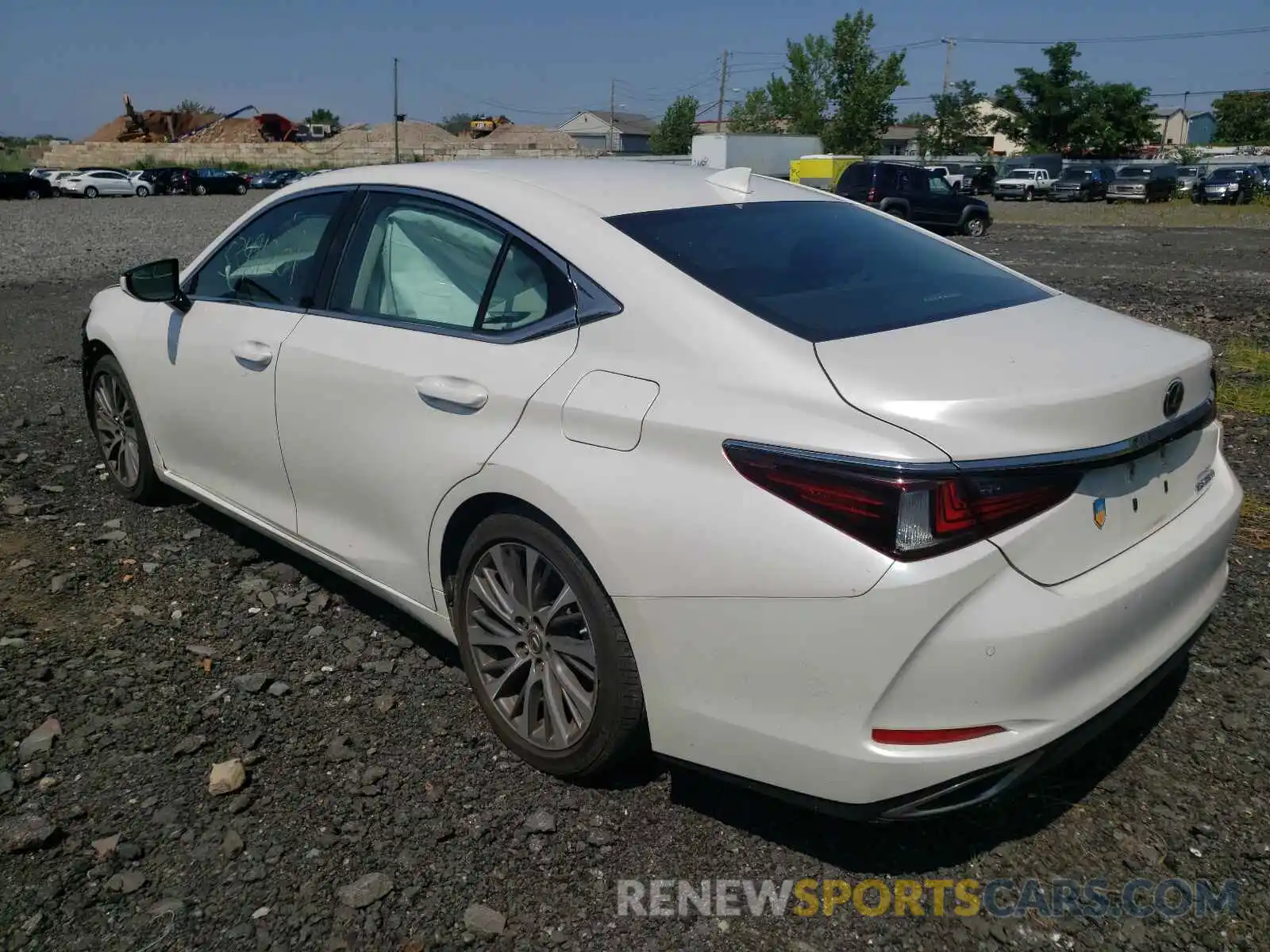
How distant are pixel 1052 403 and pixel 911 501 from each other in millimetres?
414

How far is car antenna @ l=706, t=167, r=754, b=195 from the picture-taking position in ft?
10.8

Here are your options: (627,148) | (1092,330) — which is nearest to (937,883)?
(1092,330)

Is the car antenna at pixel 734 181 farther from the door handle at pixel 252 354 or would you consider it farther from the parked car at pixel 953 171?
the parked car at pixel 953 171

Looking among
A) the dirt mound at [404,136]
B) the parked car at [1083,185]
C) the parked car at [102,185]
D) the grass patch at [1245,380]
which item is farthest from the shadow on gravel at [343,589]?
the dirt mound at [404,136]

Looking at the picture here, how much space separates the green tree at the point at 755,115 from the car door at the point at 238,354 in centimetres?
7260

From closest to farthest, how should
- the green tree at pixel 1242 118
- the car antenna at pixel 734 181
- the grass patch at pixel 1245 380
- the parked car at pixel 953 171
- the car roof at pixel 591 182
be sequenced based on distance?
1. the car roof at pixel 591 182
2. the car antenna at pixel 734 181
3. the grass patch at pixel 1245 380
4. the parked car at pixel 953 171
5. the green tree at pixel 1242 118

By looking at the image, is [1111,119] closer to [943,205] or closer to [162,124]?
[943,205]

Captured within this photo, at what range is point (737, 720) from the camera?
2.28 m

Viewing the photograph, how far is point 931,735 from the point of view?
Result: 2105 mm

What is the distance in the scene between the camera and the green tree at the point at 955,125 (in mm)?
71062

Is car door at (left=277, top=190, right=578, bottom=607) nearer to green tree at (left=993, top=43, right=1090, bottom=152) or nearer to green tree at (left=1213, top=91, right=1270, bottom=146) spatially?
green tree at (left=993, top=43, right=1090, bottom=152)

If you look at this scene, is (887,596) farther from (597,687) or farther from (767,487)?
(597,687)

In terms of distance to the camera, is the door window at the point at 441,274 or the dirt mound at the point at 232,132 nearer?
the door window at the point at 441,274

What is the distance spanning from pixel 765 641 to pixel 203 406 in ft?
8.79
